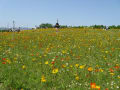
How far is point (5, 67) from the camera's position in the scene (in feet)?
22.8

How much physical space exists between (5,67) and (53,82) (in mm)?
2284

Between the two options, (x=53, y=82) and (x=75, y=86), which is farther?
(x=53, y=82)

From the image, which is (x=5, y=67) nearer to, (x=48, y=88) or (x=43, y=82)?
(x=43, y=82)

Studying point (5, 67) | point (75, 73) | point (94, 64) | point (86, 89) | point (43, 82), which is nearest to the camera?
point (86, 89)

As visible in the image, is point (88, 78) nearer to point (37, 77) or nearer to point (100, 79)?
point (100, 79)

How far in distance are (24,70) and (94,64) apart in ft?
9.53

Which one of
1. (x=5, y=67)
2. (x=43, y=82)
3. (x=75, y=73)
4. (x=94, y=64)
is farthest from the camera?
(x=94, y=64)

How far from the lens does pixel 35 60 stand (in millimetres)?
8086

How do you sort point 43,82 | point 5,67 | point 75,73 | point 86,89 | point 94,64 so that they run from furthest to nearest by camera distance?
point 94,64, point 5,67, point 75,73, point 43,82, point 86,89

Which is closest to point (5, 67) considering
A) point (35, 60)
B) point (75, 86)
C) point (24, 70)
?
point (24, 70)

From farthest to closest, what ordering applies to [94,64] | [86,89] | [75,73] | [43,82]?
[94,64] → [75,73] → [43,82] → [86,89]

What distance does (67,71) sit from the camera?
21.6 feet

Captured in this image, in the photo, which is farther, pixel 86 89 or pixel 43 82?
pixel 43 82

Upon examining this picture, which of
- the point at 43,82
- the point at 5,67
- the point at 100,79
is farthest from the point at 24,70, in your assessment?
the point at 100,79
